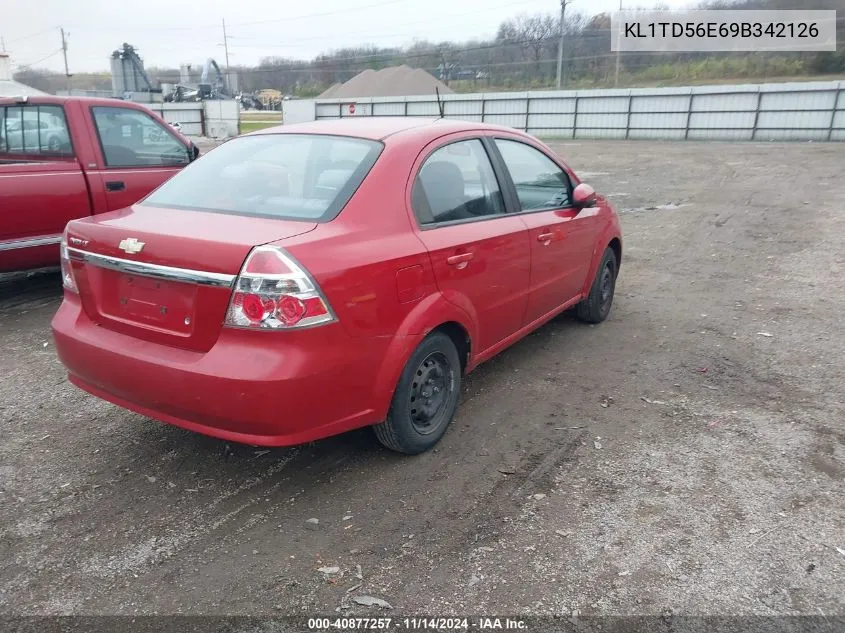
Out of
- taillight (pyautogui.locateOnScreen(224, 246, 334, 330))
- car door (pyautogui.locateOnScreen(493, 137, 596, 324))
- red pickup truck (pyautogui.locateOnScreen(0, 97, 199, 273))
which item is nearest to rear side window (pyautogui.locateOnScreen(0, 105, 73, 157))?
red pickup truck (pyautogui.locateOnScreen(0, 97, 199, 273))

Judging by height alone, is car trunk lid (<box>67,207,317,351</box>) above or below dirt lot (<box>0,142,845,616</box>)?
above

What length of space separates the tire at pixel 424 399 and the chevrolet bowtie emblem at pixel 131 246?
52.5 inches

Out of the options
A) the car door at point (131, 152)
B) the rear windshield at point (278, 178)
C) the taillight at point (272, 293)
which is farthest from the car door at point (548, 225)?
the car door at point (131, 152)

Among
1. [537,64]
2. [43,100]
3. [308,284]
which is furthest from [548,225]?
[537,64]

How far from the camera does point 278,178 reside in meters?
3.43

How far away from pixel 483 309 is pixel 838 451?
206cm

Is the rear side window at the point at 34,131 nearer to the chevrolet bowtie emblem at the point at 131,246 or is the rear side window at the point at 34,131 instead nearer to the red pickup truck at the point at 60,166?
the red pickup truck at the point at 60,166

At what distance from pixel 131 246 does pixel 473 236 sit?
1.74 meters

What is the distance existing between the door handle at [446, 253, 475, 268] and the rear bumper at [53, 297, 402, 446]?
2.15 feet

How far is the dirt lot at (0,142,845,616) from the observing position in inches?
98.3

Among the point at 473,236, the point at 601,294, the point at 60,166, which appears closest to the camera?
the point at 473,236

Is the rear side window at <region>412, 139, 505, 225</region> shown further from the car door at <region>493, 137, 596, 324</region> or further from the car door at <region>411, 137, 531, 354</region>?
the car door at <region>493, 137, 596, 324</region>

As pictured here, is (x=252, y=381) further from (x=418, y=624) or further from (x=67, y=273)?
(x=67, y=273)

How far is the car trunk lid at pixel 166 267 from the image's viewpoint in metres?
2.71
